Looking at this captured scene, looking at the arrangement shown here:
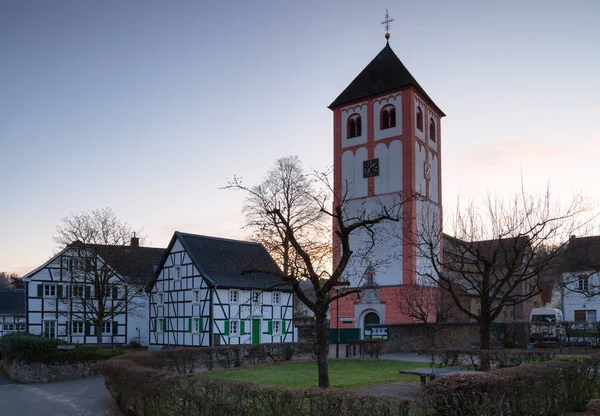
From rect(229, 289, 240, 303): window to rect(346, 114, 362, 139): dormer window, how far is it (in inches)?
628

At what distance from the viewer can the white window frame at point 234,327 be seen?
3712 centimetres

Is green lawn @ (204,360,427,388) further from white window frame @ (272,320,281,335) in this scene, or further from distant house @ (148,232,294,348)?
white window frame @ (272,320,281,335)

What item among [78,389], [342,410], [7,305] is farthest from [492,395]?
[7,305]

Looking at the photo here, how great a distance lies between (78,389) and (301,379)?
8.32m

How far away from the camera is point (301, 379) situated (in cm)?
2122

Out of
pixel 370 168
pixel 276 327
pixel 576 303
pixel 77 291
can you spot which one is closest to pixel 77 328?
pixel 77 291

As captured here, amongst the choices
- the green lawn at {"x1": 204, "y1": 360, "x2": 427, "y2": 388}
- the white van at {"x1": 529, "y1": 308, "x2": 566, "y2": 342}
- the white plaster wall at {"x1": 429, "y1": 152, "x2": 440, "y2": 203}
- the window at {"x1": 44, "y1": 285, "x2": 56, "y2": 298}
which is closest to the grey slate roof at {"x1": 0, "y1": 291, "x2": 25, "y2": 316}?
the window at {"x1": 44, "y1": 285, "x2": 56, "y2": 298}

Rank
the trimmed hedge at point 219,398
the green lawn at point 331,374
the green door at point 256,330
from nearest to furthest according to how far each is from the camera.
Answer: the trimmed hedge at point 219,398 < the green lawn at point 331,374 < the green door at point 256,330

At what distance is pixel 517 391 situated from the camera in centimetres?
1005

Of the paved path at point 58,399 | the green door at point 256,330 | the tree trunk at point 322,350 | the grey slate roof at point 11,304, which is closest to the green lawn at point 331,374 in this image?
the tree trunk at point 322,350

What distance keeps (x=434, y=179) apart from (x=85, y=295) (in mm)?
26800

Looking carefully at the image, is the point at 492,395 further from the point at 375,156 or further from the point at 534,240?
the point at 375,156

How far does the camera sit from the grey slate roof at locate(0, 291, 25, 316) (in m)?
54.2

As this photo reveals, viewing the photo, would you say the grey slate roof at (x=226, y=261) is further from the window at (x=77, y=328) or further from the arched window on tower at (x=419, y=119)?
the arched window on tower at (x=419, y=119)
